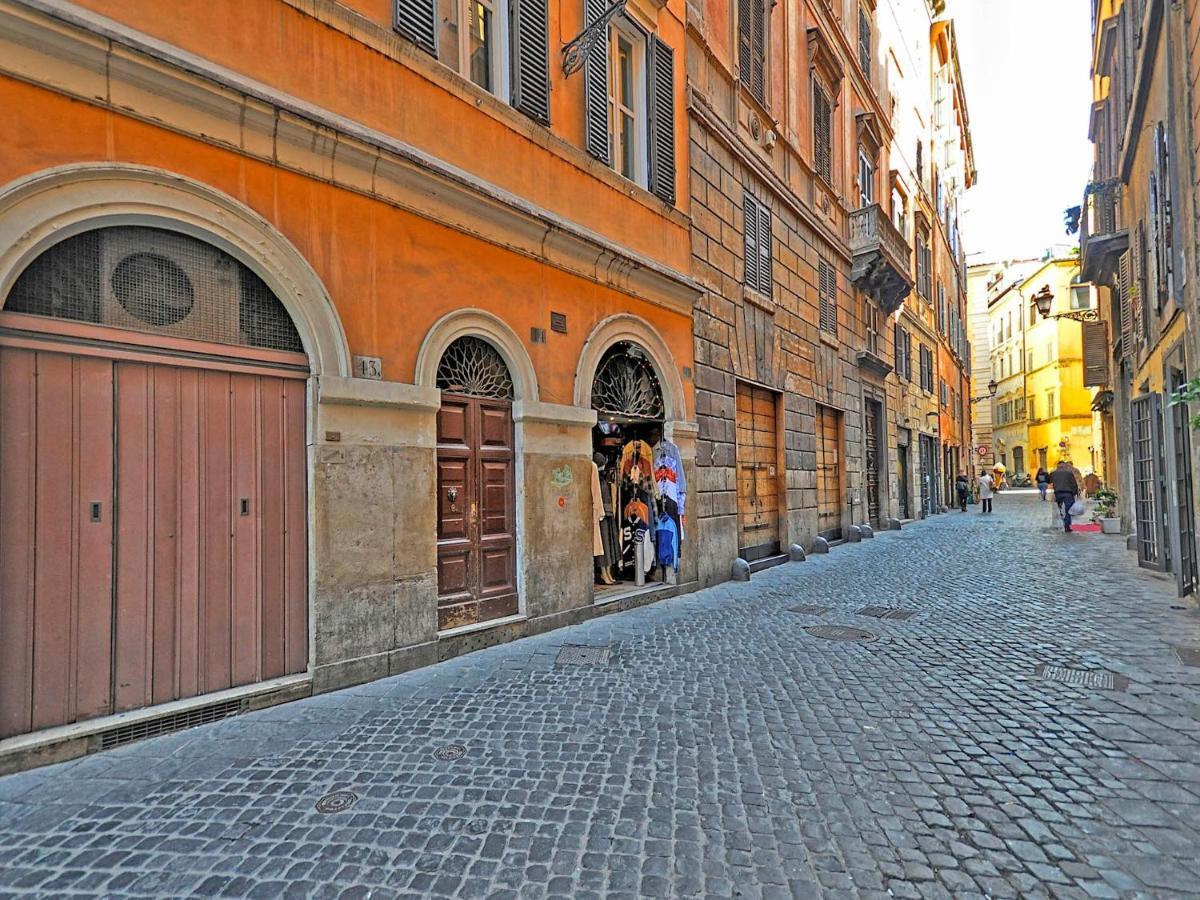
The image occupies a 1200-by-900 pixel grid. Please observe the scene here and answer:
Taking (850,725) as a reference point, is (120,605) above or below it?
above

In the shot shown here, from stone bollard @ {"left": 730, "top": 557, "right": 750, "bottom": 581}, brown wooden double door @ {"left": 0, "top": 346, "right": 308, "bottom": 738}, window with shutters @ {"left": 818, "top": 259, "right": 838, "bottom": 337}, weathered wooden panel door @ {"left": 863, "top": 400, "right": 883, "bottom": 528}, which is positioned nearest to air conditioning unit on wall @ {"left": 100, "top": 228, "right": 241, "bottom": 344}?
brown wooden double door @ {"left": 0, "top": 346, "right": 308, "bottom": 738}

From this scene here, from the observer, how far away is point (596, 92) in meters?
7.82

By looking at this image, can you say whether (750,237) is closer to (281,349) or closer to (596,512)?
(596,512)

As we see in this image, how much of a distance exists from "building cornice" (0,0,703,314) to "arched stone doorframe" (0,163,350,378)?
0.41m

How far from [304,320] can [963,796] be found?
4.96m

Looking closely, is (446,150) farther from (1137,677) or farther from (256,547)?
(1137,677)

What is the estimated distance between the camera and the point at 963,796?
3.08 metres

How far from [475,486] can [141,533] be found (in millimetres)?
2715

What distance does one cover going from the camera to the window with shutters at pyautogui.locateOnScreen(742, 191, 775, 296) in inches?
435

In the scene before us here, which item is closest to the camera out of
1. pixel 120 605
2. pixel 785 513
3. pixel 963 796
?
pixel 963 796

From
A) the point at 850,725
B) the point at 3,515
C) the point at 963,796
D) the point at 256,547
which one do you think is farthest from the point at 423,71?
the point at 963,796

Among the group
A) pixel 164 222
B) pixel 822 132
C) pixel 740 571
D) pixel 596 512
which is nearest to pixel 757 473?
pixel 740 571

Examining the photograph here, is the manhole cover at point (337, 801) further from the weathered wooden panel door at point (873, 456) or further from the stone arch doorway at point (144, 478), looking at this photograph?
the weathered wooden panel door at point (873, 456)

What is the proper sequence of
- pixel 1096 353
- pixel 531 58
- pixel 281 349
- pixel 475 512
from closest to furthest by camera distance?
pixel 281 349, pixel 475 512, pixel 531 58, pixel 1096 353
